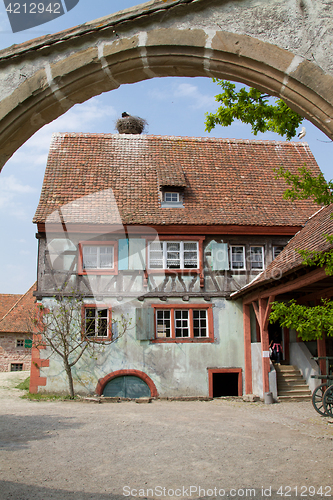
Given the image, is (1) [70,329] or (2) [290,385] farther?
(1) [70,329]

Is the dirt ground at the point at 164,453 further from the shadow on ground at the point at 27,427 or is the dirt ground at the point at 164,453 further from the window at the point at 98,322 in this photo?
the window at the point at 98,322

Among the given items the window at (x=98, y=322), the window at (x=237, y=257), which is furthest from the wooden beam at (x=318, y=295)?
the window at (x=98, y=322)

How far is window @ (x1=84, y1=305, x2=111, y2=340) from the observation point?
14.5 metres

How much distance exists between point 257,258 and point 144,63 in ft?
41.6

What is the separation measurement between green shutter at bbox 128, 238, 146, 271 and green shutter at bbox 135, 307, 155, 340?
139cm

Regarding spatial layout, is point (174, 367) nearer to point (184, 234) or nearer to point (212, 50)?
point (184, 234)

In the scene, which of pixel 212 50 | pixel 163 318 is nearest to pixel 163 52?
pixel 212 50

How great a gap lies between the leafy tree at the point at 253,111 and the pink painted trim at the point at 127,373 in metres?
9.31

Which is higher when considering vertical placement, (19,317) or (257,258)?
(257,258)

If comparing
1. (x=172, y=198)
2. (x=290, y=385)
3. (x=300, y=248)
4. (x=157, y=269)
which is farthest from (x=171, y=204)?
(x=290, y=385)

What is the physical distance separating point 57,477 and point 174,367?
365 inches

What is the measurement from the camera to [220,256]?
15.3 metres

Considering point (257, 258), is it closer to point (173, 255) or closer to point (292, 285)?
point (173, 255)

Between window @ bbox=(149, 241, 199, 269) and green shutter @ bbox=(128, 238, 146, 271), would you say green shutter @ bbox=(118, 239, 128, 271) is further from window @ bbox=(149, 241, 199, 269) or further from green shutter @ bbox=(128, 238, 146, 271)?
window @ bbox=(149, 241, 199, 269)
